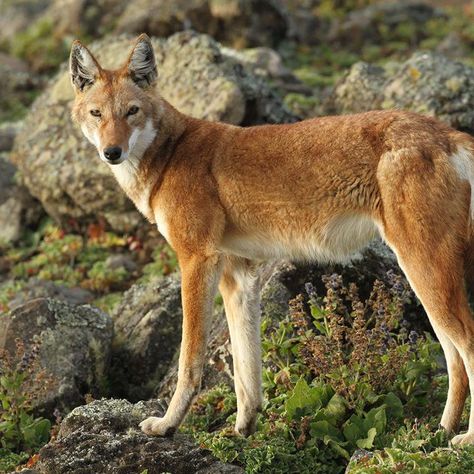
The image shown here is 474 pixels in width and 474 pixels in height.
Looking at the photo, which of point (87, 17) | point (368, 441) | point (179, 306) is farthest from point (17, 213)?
point (87, 17)

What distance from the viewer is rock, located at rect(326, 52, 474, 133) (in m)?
11.2

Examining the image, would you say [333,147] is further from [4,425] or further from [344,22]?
[344,22]

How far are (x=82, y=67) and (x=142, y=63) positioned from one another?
1.67ft

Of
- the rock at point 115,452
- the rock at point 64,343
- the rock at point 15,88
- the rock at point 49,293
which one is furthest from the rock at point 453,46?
the rock at point 115,452

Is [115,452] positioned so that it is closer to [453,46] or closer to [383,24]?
[453,46]

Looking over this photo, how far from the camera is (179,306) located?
29.9 feet

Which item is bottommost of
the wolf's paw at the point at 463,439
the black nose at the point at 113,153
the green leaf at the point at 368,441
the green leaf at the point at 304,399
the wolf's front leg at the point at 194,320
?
the green leaf at the point at 368,441

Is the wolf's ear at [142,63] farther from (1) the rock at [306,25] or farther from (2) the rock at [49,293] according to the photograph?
(1) the rock at [306,25]

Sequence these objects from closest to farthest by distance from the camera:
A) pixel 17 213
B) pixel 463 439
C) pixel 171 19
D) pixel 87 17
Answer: pixel 463 439
pixel 17 213
pixel 171 19
pixel 87 17

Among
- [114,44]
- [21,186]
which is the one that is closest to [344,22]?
[114,44]

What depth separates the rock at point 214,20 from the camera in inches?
774

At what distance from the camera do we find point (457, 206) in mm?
6293

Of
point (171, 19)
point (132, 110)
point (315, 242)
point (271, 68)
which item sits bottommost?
point (271, 68)

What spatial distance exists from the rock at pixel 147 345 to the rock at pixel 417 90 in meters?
4.21
